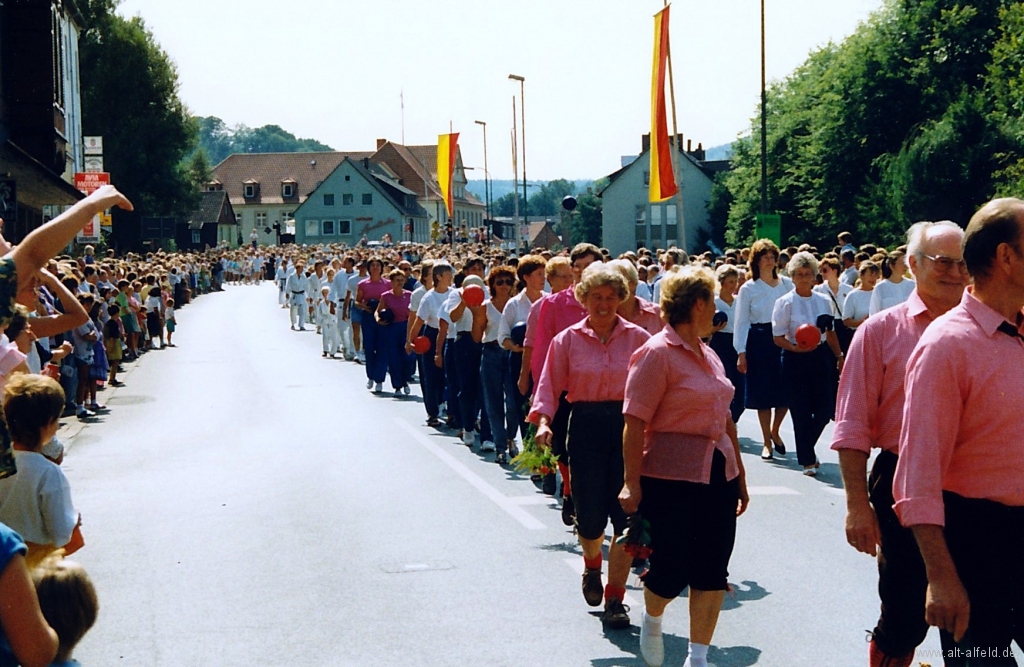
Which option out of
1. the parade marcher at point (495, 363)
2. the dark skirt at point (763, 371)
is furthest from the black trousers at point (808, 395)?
the parade marcher at point (495, 363)

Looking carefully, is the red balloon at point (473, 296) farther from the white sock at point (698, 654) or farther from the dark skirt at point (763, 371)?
the white sock at point (698, 654)

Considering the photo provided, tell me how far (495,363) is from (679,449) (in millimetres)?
7277

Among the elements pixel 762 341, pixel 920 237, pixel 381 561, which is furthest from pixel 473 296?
pixel 920 237

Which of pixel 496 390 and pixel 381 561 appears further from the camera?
pixel 496 390

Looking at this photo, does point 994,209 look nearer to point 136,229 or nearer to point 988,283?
point 988,283

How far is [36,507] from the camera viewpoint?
15.9 ft

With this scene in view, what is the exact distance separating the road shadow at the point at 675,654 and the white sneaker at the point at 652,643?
23 cm

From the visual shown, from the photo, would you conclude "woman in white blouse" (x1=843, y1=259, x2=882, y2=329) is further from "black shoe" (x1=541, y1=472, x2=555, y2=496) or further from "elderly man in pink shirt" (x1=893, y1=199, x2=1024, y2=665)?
"elderly man in pink shirt" (x1=893, y1=199, x2=1024, y2=665)

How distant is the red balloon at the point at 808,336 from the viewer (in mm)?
11531

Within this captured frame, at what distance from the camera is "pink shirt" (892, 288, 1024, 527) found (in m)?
3.85

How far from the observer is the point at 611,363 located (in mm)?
6988

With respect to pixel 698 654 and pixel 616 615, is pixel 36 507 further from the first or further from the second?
pixel 616 615

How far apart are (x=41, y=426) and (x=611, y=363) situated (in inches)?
119

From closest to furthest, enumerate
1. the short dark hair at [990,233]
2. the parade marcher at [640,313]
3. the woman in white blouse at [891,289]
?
the short dark hair at [990,233], the parade marcher at [640,313], the woman in white blouse at [891,289]
